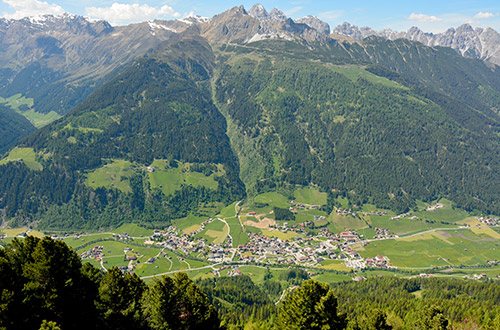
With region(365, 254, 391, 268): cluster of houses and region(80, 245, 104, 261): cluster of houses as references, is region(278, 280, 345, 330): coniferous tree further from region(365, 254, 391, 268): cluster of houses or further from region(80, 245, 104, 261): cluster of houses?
region(80, 245, 104, 261): cluster of houses

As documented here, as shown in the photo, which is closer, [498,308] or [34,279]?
[34,279]

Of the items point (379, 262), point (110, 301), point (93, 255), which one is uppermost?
point (110, 301)

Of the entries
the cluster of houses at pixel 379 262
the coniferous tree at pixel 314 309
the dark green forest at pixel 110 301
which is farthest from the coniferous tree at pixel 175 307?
the cluster of houses at pixel 379 262

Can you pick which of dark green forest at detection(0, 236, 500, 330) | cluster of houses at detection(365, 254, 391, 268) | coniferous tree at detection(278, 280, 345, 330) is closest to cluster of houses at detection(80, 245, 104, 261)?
dark green forest at detection(0, 236, 500, 330)

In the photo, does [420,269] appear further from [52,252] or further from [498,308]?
[52,252]

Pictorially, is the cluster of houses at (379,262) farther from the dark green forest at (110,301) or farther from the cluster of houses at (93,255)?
the cluster of houses at (93,255)

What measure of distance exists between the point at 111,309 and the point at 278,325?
2798cm

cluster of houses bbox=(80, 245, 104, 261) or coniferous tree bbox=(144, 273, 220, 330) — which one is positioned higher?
coniferous tree bbox=(144, 273, 220, 330)

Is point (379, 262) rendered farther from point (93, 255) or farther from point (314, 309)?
point (93, 255)

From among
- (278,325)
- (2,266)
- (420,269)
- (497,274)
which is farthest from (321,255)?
(2,266)

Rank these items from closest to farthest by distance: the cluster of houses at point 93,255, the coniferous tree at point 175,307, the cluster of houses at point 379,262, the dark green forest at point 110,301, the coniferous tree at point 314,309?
the dark green forest at point 110,301 → the coniferous tree at point 314,309 → the coniferous tree at point 175,307 → the cluster of houses at point 379,262 → the cluster of houses at point 93,255

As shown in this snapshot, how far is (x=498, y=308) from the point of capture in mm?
109375

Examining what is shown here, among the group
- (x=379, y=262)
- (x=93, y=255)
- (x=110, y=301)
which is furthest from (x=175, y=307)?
(x=93, y=255)

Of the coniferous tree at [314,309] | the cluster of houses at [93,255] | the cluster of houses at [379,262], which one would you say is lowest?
the cluster of houses at [379,262]
